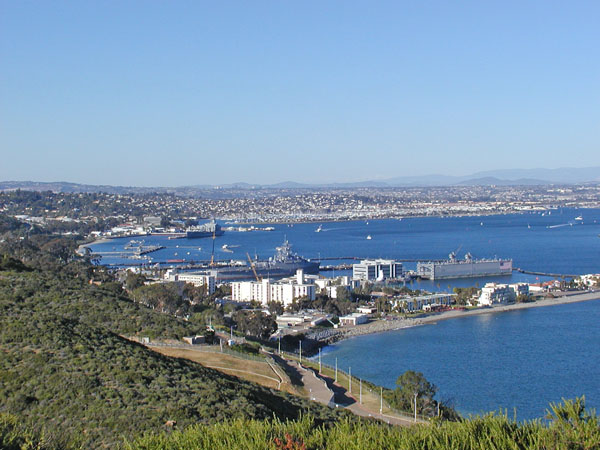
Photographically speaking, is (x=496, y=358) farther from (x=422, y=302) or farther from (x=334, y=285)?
(x=334, y=285)

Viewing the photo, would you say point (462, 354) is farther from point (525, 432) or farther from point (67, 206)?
point (67, 206)

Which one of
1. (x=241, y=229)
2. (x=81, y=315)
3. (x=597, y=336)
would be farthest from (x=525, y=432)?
(x=241, y=229)

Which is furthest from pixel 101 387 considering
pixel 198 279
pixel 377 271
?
pixel 377 271

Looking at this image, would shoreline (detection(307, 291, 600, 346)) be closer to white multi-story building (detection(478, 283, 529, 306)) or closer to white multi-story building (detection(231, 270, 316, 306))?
white multi-story building (detection(478, 283, 529, 306))

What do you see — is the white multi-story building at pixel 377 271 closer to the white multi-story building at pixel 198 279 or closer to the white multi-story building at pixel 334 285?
the white multi-story building at pixel 334 285

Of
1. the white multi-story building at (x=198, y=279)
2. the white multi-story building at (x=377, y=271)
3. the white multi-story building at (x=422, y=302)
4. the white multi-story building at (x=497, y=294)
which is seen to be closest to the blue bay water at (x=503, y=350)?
the white multi-story building at (x=377, y=271)
